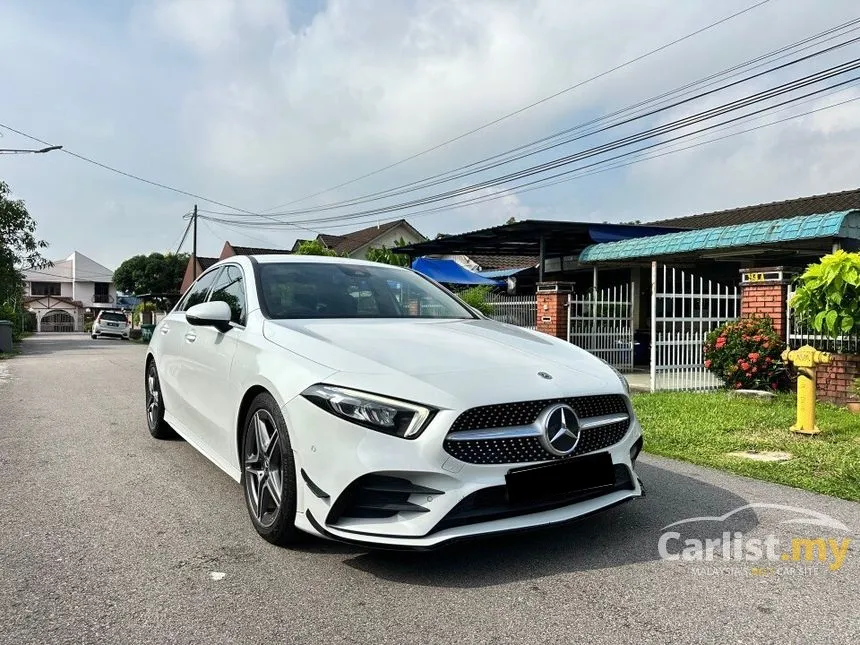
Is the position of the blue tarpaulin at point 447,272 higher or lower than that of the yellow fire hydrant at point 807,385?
higher

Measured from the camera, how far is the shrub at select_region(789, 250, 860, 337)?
7.04 metres

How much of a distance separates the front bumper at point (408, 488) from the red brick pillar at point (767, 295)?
718 centimetres

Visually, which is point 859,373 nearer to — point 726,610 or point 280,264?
point 726,610

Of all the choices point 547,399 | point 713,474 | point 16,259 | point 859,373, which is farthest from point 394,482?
point 16,259

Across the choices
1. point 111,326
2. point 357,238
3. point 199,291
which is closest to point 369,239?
point 357,238

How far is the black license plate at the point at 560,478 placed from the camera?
286cm

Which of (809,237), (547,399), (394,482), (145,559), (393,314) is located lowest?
(145,559)

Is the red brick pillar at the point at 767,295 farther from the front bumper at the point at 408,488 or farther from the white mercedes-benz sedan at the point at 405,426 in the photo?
the front bumper at the point at 408,488

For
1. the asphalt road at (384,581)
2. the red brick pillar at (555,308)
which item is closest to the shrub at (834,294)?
the asphalt road at (384,581)

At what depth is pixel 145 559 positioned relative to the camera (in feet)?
10.5

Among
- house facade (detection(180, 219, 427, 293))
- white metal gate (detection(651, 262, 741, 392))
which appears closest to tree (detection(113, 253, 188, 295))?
house facade (detection(180, 219, 427, 293))

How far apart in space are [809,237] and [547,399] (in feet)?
26.1

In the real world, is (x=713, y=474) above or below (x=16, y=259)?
below

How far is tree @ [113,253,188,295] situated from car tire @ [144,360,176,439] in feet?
159
